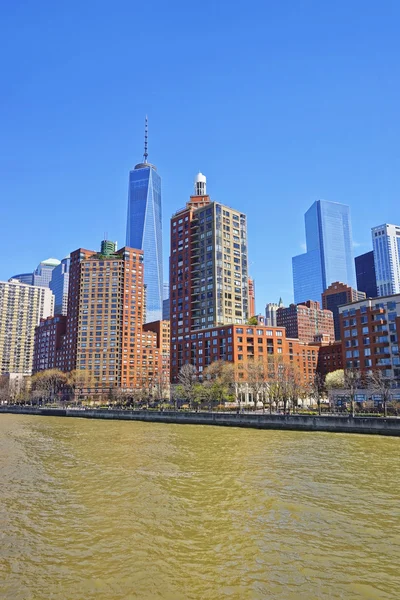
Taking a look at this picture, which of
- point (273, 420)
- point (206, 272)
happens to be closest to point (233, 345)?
point (206, 272)

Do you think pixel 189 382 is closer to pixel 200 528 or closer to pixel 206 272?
pixel 206 272

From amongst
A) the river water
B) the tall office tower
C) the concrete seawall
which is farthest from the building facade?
the river water

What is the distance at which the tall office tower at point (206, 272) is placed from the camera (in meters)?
175

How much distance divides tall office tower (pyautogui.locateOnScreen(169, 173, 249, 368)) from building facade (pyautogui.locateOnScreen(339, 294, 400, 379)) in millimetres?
55491

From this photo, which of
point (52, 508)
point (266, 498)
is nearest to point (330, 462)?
point (266, 498)

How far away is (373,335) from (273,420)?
164ft

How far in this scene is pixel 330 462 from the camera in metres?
44.1

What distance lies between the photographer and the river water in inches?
674

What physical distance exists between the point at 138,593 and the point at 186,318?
164 m

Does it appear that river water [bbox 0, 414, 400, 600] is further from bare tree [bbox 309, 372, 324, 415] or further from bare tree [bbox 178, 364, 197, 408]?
bare tree [bbox 178, 364, 197, 408]

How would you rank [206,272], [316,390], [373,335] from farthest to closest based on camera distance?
[206,272]
[316,390]
[373,335]

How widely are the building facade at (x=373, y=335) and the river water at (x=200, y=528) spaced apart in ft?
248

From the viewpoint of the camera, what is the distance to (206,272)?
179 metres

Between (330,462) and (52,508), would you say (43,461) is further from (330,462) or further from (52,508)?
(330,462)
